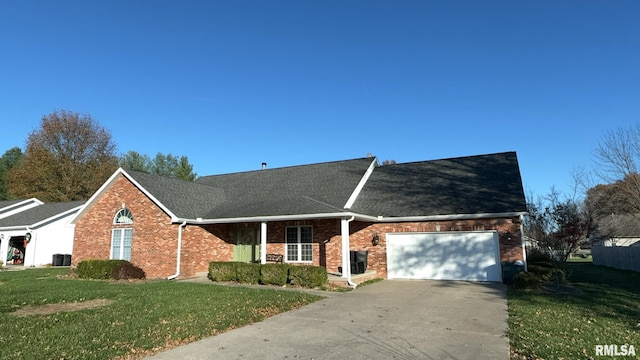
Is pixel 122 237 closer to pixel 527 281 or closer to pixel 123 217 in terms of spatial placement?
pixel 123 217

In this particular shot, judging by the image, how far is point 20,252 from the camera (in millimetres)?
28375

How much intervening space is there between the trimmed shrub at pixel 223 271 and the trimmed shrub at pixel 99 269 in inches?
177

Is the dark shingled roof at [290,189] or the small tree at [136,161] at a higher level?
the small tree at [136,161]

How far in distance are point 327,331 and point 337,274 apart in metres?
8.70

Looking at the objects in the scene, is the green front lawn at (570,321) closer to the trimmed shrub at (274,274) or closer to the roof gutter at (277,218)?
the roof gutter at (277,218)

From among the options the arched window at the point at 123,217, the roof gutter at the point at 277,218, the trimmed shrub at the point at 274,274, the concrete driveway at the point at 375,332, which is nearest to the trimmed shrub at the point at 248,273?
the trimmed shrub at the point at 274,274

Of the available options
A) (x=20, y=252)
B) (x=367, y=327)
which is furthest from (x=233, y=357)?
(x=20, y=252)

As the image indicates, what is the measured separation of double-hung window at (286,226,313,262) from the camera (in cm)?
1755

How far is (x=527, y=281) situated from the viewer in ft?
42.8

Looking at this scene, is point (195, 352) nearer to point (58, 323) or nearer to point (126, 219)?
point (58, 323)

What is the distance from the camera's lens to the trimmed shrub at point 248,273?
1495 cm

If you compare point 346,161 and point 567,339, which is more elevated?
point 346,161

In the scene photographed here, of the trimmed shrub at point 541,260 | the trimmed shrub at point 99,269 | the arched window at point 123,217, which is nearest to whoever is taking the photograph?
the trimmed shrub at point 541,260

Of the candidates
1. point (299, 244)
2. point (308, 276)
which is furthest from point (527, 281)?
point (299, 244)
